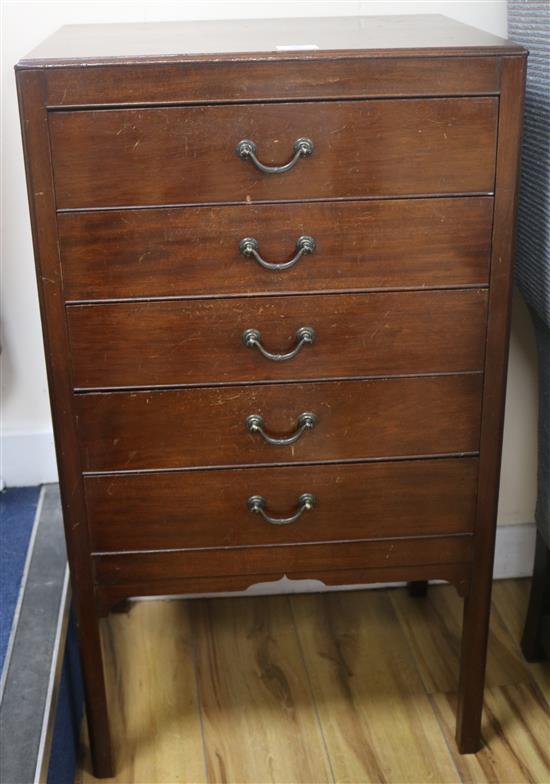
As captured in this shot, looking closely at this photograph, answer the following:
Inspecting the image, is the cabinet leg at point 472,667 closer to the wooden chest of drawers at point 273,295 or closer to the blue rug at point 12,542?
the wooden chest of drawers at point 273,295

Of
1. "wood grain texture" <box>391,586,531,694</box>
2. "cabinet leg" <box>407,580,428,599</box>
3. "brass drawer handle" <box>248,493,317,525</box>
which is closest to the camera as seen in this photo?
"brass drawer handle" <box>248,493,317,525</box>

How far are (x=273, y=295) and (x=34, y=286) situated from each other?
0.58 m

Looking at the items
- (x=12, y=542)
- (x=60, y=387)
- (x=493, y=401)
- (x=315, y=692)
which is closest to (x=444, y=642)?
(x=315, y=692)

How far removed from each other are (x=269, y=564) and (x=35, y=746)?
370 millimetres

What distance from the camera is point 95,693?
1.43 metres

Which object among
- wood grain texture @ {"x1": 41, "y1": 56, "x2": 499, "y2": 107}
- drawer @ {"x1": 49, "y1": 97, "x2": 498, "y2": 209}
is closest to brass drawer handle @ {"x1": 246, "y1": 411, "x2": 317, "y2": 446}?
drawer @ {"x1": 49, "y1": 97, "x2": 498, "y2": 209}

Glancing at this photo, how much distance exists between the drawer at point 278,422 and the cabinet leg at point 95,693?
9.9 inches

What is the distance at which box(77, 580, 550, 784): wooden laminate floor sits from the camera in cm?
149

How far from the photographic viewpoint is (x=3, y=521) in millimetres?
1699

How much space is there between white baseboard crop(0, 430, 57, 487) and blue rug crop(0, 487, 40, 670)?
0.02m

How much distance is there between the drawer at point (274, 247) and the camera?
3.83 feet

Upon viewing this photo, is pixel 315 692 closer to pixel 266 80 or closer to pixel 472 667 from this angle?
pixel 472 667

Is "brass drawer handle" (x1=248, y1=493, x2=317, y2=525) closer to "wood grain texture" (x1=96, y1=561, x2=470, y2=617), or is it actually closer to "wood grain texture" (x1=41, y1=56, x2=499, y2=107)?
"wood grain texture" (x1=96, y1=561, x2=470, y2=617)

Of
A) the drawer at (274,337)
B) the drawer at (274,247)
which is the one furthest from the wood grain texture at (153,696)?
the drawer at (274,247)
